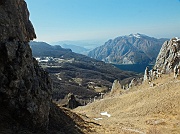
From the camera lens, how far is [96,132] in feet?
102

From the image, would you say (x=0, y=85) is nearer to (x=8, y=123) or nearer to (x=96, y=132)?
Result: (x=8, y=123)

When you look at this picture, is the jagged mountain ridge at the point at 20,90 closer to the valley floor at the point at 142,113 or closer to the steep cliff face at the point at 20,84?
the steep cliff face at the point at 20,84

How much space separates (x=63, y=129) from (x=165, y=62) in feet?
271

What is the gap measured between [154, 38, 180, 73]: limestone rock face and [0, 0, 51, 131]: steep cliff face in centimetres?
7241

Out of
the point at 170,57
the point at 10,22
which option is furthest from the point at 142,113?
the point at 170,57

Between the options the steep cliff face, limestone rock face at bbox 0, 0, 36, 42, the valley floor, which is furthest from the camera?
the valley floor

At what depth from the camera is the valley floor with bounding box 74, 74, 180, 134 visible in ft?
121

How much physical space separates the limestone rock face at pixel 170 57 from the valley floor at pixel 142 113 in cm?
3457

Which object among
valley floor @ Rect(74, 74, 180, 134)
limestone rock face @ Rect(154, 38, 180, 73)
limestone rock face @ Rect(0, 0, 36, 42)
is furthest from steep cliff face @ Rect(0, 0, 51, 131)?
limestone rock face @ Rect(154, 38, 180, 73)

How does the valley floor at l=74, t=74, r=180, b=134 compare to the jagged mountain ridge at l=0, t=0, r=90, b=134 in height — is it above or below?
below

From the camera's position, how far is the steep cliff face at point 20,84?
22.7 metres

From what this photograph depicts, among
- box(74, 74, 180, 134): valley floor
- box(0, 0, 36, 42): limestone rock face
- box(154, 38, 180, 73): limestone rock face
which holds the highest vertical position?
box(0, 0, 36, 42): limestone rock face

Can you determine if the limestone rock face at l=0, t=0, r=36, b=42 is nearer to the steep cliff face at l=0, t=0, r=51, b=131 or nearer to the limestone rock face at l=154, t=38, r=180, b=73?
the steep cliff face at l=0, t=0, r=51, b=131

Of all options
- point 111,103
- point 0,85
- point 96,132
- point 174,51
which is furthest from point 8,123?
point 174,51
